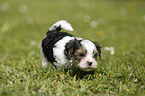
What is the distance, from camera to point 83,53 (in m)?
2.72

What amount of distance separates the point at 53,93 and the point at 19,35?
407cm

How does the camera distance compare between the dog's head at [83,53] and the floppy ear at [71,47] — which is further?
the floppy ear at [71,47]

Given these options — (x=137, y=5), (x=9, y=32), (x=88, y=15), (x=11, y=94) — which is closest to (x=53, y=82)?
(x=11, y=94)

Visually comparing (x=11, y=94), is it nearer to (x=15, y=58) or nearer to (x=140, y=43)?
(x=15, y=58)

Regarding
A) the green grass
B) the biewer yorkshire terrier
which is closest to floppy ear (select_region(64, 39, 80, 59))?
the biewer yorkshire terrier

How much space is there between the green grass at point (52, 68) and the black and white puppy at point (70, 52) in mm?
196

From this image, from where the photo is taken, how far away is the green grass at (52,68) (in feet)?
8.61

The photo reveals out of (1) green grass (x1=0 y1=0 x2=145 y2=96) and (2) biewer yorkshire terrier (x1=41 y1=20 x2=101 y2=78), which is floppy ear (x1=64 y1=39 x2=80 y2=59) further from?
(1) green grass (x1=0 y1=0 x2=145 y2=96)

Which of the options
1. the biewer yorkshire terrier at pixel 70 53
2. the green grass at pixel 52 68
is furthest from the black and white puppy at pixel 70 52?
the green grass at pixel 52 68

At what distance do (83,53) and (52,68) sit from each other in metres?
0.75

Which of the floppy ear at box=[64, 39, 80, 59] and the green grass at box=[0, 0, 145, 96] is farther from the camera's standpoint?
the floppy ear at box=[64, 39, 80, 59]

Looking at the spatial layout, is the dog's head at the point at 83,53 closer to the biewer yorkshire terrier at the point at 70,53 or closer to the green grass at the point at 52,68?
the biewer yorkshire terrier at the point at 70,53

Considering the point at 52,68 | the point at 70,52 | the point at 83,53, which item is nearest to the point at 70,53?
the point at 70,52

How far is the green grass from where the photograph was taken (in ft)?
8.61
